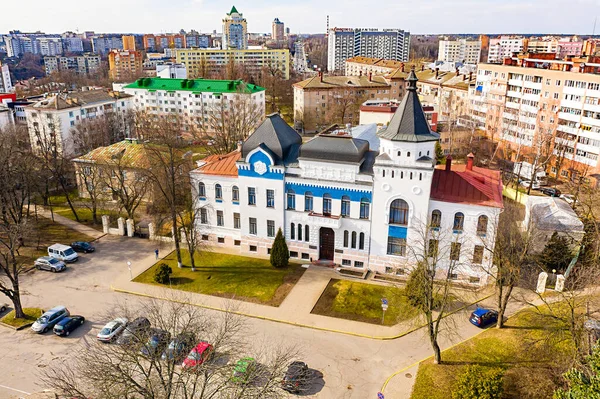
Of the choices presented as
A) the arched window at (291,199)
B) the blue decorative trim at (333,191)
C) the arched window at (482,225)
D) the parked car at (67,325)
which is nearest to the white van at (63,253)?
the parked car at (67,325)

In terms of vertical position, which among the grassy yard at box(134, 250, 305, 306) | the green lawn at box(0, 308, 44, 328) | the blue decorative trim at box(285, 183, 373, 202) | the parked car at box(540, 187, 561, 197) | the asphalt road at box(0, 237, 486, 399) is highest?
the blue decorative trim at box(285, 183, 373, 202)

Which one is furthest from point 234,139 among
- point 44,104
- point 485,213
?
point 485,213

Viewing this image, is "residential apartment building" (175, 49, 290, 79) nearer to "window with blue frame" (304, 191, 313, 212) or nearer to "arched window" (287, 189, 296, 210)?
"arched window" (287, 189, 296, 210)

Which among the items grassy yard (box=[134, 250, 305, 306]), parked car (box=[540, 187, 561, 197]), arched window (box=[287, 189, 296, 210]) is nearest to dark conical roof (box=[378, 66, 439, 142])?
arched window (box=[287, 189, 296, 210])

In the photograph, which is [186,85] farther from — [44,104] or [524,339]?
[524,339]

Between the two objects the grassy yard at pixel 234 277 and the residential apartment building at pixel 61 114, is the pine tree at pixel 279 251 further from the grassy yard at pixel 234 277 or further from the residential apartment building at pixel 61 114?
the residential apartment building at pixel 61 114

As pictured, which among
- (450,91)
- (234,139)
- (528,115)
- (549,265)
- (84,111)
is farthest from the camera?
(450,91)
